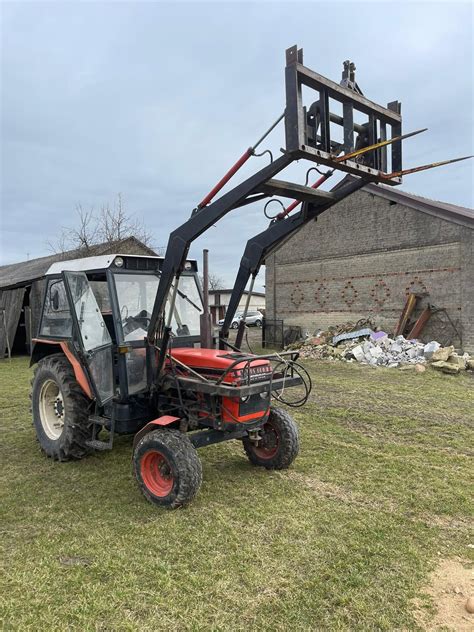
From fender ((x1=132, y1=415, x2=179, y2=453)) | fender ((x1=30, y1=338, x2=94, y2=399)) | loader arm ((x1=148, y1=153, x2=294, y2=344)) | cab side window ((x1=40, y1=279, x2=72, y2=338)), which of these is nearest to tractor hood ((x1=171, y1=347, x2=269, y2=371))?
loader arm ((x1=148, y1=153, x2=294, y2=344))

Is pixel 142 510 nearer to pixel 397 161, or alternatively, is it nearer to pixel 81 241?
pixel 397 161

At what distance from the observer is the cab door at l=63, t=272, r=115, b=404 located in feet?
15.1

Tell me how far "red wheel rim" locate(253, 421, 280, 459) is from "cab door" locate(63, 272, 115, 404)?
1605 mm

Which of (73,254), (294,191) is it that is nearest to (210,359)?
(294,191)

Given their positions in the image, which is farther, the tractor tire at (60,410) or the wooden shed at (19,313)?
the wooden shed at (19,313)

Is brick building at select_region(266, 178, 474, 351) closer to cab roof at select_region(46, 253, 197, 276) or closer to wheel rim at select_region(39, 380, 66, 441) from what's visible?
cab roof at select_region(46, 253, 197, 276)

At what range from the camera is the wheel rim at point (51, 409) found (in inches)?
209

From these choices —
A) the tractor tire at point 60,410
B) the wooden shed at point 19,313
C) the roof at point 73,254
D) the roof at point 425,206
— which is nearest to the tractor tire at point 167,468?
the tractor tire at point 60,410

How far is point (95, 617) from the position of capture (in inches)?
102

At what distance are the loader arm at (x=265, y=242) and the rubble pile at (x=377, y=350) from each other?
753 cm

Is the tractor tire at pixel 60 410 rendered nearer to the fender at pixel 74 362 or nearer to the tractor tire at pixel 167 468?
the fender at pixel 74 362

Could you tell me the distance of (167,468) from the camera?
4.07 meters

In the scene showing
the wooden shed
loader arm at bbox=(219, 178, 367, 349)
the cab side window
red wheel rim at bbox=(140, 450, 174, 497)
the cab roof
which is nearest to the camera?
red wheel rim at bbox=(140, 450, 174, 497)

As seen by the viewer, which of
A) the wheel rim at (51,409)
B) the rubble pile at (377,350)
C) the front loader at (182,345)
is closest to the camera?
the front loader at (182,345)
